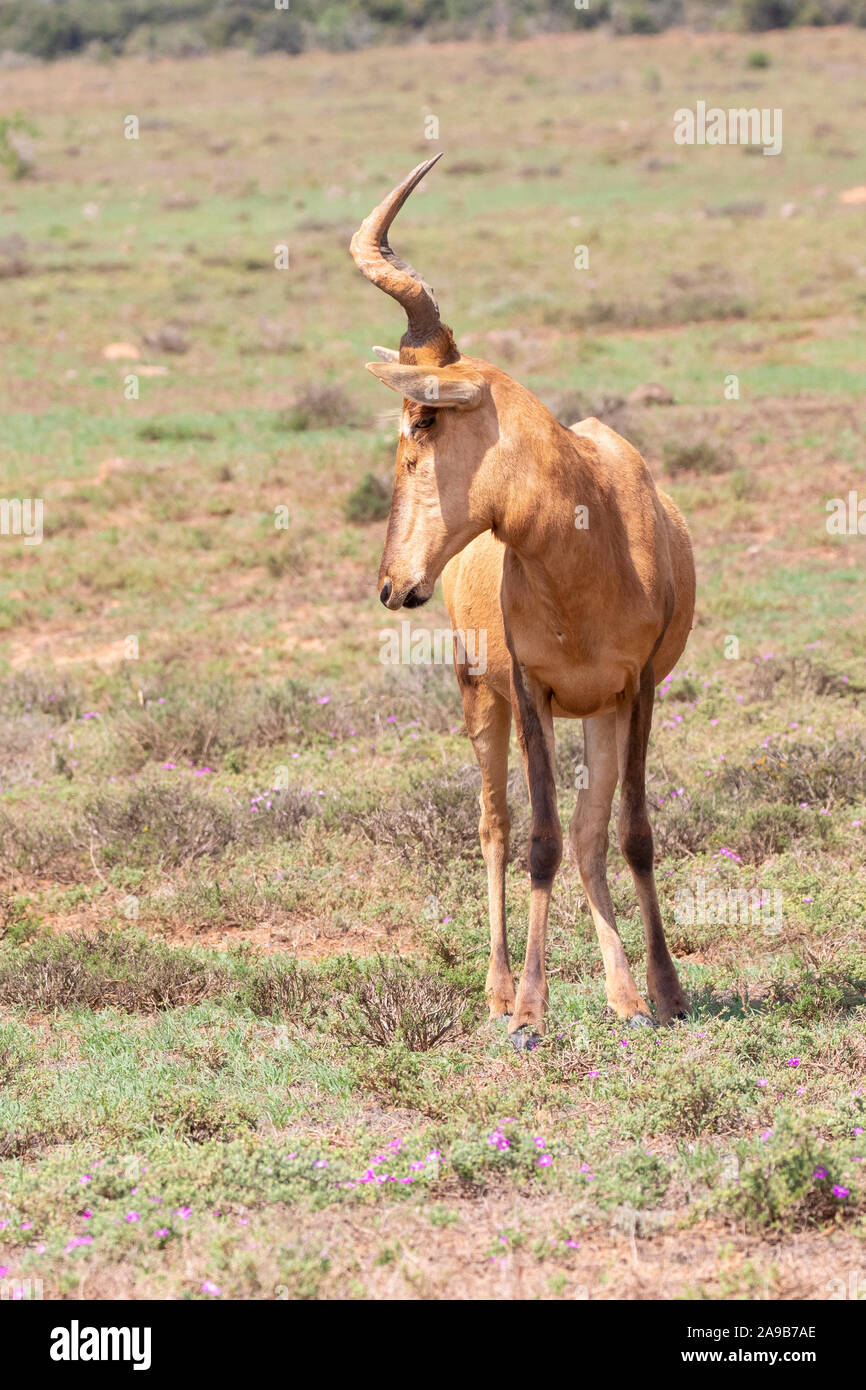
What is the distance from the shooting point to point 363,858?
7859 millimetres

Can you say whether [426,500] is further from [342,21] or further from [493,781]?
[342,21]

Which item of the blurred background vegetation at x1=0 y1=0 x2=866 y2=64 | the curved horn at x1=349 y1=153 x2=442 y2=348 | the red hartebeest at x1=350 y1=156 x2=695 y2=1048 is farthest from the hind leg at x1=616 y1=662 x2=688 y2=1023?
the blurred background vegetation at x1=0 y1=0 x2=866 y2=64

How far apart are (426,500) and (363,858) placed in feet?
10.5

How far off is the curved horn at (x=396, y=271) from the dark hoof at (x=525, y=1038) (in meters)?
2.47

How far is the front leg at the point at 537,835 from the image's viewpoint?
564 cm

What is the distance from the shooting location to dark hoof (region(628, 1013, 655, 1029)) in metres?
5.61

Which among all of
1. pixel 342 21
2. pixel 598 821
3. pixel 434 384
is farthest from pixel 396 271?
pixel 342 21

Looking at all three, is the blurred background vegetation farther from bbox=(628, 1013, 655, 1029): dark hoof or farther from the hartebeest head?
bbox=(628, 1013, 655, 1029): dark hoof

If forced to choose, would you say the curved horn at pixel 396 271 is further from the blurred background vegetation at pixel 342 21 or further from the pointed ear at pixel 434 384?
the blurred background vegetation at pixel 342 21

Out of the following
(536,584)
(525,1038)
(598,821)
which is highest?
(536,584)

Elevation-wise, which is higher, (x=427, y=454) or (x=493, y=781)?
(x=427, y=454)

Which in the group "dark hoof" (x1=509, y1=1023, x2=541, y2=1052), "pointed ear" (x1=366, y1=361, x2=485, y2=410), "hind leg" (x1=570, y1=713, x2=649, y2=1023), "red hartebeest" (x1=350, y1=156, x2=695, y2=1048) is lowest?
"dark hoof" (x1=509, y1=1023, x2=541, y2=1052)

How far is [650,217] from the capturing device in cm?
3334

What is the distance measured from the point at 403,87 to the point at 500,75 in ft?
12.9
